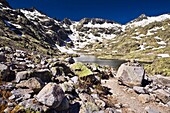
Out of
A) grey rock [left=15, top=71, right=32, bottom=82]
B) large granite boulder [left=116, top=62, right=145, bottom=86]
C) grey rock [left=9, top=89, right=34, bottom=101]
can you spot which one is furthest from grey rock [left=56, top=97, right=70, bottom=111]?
large granite boulder [left=116, top=62, right=145, bottom=86]

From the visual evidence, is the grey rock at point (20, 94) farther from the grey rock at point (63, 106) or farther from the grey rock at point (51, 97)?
the grey rock at point (63, 106)

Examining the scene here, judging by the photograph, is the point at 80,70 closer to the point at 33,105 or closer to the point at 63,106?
the point at 63,106

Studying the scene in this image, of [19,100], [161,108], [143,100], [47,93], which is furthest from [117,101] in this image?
[19,100]

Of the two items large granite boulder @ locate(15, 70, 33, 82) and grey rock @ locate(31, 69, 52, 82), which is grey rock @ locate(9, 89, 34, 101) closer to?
large granite boulder @ locate(15, 70, 33, 82)

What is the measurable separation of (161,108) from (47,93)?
1227cm

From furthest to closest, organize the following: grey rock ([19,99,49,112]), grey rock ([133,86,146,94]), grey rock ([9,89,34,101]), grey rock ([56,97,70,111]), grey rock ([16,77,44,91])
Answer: grey rock ([133,86,146,94]), grey rock ([16,77,44,91]), grey rock ([56,97,70,111]), grey rock ([9,89,34,101]), grey rock ([19,99,49,112])

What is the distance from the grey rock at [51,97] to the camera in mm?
11336

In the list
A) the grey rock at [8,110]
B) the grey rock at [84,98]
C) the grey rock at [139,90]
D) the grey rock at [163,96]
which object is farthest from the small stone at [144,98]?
the grey rock at [8,110]

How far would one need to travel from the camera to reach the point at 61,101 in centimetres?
1227

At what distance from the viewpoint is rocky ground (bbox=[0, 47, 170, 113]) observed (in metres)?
11.3

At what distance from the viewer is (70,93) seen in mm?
16328

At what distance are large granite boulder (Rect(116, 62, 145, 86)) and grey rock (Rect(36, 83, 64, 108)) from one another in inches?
546

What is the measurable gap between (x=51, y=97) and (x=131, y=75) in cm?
1505

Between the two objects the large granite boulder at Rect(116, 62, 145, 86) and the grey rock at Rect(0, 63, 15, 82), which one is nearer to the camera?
the grey rock at Rect(0, 63, 15, 82)
